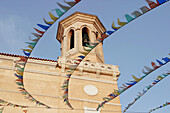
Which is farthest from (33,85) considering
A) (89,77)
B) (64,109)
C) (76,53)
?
(76,53)

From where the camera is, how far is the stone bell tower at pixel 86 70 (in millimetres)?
13633

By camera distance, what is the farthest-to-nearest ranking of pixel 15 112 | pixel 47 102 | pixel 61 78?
1. pixel 61 78
2. pixel 47 102
3. pixel 15 112

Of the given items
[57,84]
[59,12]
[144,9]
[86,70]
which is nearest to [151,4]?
[144,9]

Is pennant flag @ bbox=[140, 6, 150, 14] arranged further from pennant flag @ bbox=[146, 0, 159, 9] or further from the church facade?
the church facade

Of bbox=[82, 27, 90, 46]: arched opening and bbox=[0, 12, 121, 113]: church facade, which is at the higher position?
bbox=[82, 27, 90, 46]: arched opening

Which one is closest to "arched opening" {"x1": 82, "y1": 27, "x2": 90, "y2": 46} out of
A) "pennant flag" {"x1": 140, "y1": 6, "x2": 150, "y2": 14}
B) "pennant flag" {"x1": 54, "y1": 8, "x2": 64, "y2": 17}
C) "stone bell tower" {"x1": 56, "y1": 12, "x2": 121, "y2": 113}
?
"stone bell tower" {"x1": 56, "y1": 12, "x2": 121, "y2": 113}

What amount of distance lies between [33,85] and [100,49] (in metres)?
6.95

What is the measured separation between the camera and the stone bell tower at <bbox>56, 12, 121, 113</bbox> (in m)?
13.6

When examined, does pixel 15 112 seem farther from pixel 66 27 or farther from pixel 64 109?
pixel 66 27

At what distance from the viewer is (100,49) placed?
19.2m

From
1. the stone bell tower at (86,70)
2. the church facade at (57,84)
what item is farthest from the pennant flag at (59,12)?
the church facade at (57,84)

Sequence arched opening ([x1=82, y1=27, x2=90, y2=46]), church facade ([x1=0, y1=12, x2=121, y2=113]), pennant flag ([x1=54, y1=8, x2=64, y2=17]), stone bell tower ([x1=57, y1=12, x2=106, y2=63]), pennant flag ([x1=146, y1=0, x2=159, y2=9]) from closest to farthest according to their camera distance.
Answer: pennant flag ([x1=54, y1=8, x2=64, y2=17]) → pennant flag ([x1=146, y1=0, x2=159, y2=9]) → church facade ([x1=0, y1=12, x2=121, y2=113]) → stone bell tower ([x1=57, y1=12, x2=106, y2=63]) → arched opening ([x1=82, y1=27, x2=90, y2=46])

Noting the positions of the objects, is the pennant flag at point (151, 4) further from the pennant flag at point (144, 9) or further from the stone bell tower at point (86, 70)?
the stone bell tower at point (86, 70)

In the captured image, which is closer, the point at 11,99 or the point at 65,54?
the point at 11,99
